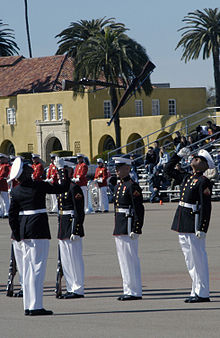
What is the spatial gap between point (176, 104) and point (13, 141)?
1377 centimetres

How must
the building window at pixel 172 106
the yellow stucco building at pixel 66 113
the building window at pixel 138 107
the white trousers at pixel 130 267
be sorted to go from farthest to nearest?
the building window at pixel 172 106 → the building window at pixel 138 107 → the yellow stucco building at pixel 66 113 → the white trousers at pixel 130 267

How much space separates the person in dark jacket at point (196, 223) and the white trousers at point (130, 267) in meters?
0.65

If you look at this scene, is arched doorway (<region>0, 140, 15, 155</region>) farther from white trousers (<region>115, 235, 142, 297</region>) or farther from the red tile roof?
white trousers (<region>115, 235, 142, 297</region>)

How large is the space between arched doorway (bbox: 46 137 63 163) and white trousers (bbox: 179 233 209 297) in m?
56.0

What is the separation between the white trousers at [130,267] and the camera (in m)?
10.4

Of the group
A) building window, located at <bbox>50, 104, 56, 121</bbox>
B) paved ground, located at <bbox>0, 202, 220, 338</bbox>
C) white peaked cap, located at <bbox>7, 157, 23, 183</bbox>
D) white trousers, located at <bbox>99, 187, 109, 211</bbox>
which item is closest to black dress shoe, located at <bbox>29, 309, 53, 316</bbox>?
paved ground, located at <bbox>0, 202, 220, 338</bbox>

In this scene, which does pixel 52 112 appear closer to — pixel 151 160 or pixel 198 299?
pixel 151 160

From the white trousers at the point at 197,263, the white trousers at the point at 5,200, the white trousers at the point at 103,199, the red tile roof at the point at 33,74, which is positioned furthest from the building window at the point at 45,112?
the white trousers at the point at 197,263

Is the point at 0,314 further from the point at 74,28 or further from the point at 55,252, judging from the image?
the point at 74,28

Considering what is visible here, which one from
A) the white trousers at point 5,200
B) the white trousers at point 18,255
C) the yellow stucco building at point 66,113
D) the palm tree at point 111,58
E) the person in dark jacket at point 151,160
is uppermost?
the palm tree at point 111,58

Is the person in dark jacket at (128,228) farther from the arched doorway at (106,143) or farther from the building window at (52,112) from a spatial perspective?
the building window at (52,112)

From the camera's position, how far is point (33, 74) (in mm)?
69500

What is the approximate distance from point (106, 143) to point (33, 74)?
11.0 metres

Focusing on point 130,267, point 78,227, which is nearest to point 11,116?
point 78,227
